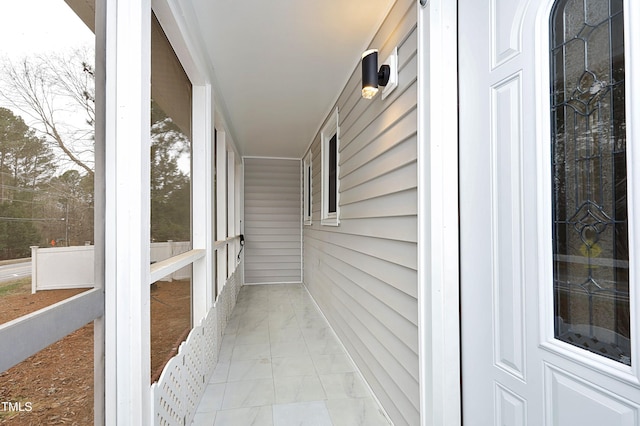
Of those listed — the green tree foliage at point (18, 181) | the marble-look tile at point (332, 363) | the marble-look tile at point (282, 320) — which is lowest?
the marble-look tile at point (282, 320)

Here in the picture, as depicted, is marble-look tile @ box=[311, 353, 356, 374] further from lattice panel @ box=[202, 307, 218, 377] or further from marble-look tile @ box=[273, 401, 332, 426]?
lattice panel @ box=[202, 307, 218, 377]

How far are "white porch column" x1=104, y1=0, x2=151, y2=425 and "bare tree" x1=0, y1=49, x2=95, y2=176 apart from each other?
0.10 metres

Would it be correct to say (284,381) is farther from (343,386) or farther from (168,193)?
(168,193)

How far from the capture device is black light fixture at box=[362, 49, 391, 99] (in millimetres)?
1928

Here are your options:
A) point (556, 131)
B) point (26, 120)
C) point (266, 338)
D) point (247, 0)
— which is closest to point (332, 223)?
point (266, 338)

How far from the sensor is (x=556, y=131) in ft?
3.16

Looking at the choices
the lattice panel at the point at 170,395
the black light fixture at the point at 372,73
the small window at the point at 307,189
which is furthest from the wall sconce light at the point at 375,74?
the small window at the point at 307,189

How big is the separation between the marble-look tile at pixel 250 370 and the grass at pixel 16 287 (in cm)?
205

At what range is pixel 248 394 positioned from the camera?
2.29m

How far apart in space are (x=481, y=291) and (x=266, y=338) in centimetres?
267

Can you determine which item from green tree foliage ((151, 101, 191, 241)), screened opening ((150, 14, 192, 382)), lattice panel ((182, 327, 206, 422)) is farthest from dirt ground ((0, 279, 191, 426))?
lattice panel ((182, 327, 206, 422))

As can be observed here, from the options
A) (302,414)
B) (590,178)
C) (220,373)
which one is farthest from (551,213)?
(220,373)

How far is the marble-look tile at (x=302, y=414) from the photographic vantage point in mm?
1979

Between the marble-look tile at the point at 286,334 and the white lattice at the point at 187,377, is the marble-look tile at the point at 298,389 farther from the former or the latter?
the marble-look tile at the point at 286,334
